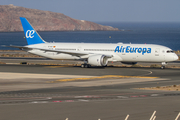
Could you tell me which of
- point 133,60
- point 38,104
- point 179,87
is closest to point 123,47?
point 133,60

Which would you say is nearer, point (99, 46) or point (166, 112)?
point (166, 112)

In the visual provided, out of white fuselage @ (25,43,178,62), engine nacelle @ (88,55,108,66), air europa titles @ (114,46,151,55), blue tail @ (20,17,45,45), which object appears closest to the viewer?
engine nacelle @ (88,55,108,66)

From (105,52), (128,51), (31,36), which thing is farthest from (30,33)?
(128,51)

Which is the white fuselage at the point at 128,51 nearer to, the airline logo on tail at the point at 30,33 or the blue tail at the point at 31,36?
the blue tail at the point at 31,36

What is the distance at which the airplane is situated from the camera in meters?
47.0

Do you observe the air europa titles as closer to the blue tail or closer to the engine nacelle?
the engine nacelle

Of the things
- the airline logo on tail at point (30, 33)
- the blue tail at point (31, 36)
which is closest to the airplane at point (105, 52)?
the blue tail at point (31, 36)

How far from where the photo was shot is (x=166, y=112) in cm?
1684

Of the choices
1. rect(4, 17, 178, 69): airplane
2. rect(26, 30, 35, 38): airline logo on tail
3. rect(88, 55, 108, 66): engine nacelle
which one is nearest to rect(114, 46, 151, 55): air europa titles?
rect(4, 17, 178, 69): airplane

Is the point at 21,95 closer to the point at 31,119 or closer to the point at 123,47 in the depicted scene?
the point at 31,119

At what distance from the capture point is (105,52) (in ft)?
160

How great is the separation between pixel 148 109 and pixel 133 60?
30542 millimetres

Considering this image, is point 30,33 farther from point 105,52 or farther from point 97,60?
point 97,60

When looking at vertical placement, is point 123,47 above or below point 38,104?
above
